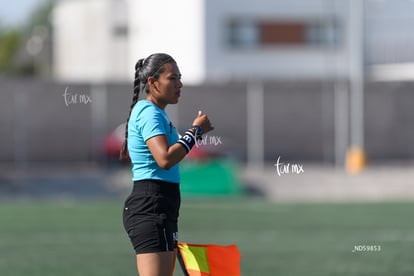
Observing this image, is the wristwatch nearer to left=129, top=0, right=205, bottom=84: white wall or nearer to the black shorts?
the black shorts

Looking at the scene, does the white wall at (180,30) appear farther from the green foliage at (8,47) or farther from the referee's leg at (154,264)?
the green foliage at (8,47)

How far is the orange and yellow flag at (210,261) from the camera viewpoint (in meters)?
6.64

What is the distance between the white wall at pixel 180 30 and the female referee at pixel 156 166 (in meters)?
40.2

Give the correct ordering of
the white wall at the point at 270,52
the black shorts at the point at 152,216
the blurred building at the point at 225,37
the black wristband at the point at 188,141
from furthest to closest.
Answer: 1. the white wall at the point at 270,52
2. the blurred building at the point at 225,37
3. the black shorts at the point at 152,216
4. the black wristband at the point at 188,141

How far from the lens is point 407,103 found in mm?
34000

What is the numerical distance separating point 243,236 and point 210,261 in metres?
10.00

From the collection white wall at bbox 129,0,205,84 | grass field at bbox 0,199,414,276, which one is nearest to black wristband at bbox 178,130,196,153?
grass field at bbox 0,199,414,276

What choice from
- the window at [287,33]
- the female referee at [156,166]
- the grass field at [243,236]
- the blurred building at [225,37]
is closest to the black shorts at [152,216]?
the female referee at [156,166]

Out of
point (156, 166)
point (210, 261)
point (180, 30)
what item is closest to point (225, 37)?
point (180, 30)

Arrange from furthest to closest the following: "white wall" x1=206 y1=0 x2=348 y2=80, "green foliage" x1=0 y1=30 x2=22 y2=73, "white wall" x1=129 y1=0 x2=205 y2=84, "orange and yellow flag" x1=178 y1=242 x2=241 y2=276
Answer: "green foliage" x1=0 y1=30 x2=22 y2=73, "white wall" x1=206 y1=0 x2=348 y2=80, "white wall" x1=129 y1=0 x2=205 y2=84, "orange and yellow flag" x1=178 y1=242 x2=241 y2=276

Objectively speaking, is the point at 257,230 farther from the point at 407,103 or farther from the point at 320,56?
the point at 320,56

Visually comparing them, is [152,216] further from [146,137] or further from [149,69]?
[149,69]

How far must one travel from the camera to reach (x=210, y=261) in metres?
6.66

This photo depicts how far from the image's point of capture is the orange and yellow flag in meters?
6.64
